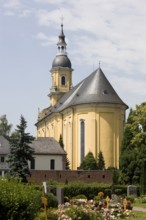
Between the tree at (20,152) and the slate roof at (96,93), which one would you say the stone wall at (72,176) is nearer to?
the tree at (20,152)

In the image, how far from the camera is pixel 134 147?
55.5 metres

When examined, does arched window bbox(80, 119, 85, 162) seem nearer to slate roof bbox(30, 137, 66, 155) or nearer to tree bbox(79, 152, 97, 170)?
tree bbox(79, 152, 97, 170)

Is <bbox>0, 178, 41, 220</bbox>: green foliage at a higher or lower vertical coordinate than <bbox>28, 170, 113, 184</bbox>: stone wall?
lower

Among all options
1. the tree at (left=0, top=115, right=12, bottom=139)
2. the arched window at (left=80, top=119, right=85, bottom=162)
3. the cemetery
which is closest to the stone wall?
the arched window at (left=80, top=119, right=85, bottom=162)

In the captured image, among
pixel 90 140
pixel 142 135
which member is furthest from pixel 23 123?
pixel 90 140

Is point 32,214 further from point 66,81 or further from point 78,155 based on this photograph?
point 66,81

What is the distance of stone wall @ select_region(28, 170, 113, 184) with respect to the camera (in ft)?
183

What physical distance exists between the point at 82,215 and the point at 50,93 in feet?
274

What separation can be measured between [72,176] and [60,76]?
150 ft

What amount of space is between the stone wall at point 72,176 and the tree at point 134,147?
4.08 metres

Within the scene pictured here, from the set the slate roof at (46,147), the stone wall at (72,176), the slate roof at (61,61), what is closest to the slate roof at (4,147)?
the slate roof at (46,147)

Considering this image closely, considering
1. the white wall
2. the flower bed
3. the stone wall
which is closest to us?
the flower bed

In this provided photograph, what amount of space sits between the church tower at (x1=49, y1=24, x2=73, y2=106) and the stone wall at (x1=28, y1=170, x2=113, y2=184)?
44.2m

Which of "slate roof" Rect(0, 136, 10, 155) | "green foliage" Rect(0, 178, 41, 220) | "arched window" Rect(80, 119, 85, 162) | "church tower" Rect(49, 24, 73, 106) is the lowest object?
"green foliage" Rect(0, 178, 41, 220)
